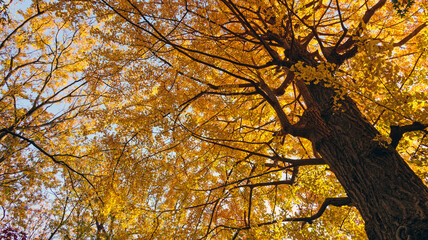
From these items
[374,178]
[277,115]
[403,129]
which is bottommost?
[374,178]

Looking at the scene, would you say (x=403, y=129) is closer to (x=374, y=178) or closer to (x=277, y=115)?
(x=374, y=178)

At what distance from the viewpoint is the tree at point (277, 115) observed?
188 cm

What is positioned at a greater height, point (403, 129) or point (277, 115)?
point (277, 115)

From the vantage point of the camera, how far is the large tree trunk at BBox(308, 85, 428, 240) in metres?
1.74

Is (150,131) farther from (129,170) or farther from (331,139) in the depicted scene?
(331,139)

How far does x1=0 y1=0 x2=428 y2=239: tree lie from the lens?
188 centimetres

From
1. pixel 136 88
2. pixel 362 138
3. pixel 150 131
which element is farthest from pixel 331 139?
pixel 136 88

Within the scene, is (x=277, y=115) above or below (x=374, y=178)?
above

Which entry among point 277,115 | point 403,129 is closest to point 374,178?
point 403,129

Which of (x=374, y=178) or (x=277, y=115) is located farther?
(x=277, y=115)

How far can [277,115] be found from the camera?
3203 mm

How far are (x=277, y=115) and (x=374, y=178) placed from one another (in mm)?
1416

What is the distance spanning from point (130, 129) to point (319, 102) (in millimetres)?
2980

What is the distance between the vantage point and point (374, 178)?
2014 millimetres
